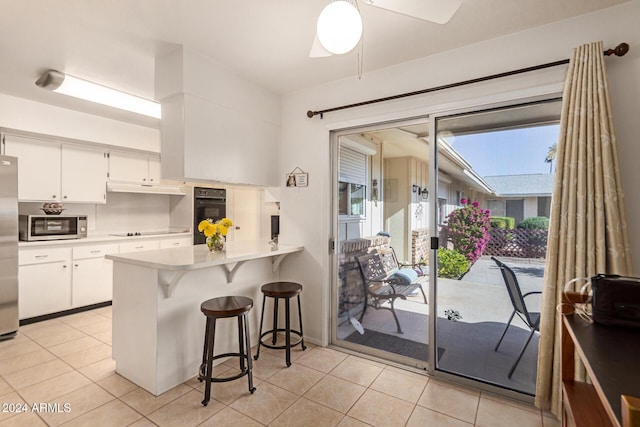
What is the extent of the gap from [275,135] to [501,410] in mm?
2972

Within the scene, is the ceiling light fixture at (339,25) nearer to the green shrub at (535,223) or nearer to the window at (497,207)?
the window at (497,207)

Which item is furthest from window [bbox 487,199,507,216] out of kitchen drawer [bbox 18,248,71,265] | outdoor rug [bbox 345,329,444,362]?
kitchen drawer [bbox 18,248,71,265]

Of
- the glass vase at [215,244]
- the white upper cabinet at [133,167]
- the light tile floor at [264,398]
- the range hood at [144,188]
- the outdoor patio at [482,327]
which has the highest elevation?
the white upper cabinet at [133,167]

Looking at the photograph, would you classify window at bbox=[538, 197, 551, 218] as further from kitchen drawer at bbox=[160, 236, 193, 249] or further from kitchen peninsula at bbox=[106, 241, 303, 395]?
kitchen drawer at bbox=[160, 236, 193, 249]

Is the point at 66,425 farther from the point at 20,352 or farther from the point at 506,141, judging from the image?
the point at 506,141

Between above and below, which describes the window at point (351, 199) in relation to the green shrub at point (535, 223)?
above

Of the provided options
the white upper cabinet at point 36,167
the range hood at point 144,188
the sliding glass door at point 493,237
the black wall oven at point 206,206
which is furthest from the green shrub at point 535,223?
the white upper cabinet at point 36,167

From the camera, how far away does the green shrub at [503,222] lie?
2240 mm

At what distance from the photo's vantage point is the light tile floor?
1943mm

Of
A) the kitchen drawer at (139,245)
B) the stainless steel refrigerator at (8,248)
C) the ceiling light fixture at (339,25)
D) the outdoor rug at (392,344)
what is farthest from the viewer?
the kitchen drawer at (139,245)

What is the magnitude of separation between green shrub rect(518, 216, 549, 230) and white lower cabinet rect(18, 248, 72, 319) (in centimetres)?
481

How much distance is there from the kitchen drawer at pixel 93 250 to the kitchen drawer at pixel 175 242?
61 centimetres

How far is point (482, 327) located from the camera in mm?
2381

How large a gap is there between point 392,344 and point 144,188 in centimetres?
414
